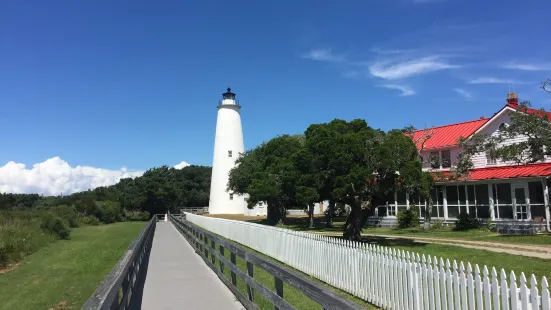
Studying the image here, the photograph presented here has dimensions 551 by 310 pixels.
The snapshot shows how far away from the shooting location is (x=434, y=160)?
2998 centimetres

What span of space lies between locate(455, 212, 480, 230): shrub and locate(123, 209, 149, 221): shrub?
43952 mm

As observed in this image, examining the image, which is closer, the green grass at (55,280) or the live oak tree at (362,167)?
the green grass at (55,280)

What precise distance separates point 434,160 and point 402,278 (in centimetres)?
2433

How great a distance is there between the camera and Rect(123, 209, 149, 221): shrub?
58438 mm

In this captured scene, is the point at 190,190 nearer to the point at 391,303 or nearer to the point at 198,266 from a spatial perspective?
the point at 198,266

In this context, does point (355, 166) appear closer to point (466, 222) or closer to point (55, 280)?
point (55, 280)

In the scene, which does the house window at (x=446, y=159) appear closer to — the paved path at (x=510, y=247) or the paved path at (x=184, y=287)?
the paved path at (x=510, y=247)

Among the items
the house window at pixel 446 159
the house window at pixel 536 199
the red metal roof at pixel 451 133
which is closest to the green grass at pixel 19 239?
the red metal roof at pixel 451 133

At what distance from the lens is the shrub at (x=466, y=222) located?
85.2 ft

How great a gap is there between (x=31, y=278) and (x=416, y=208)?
24.7m

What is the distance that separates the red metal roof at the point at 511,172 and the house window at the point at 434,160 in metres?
2.69

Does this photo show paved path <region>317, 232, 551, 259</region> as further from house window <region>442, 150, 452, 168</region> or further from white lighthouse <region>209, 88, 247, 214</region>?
white lighthouse <region>209, 88, 247, 214</region>

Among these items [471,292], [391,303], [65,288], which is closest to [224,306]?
[391,303]

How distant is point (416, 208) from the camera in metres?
30.7
